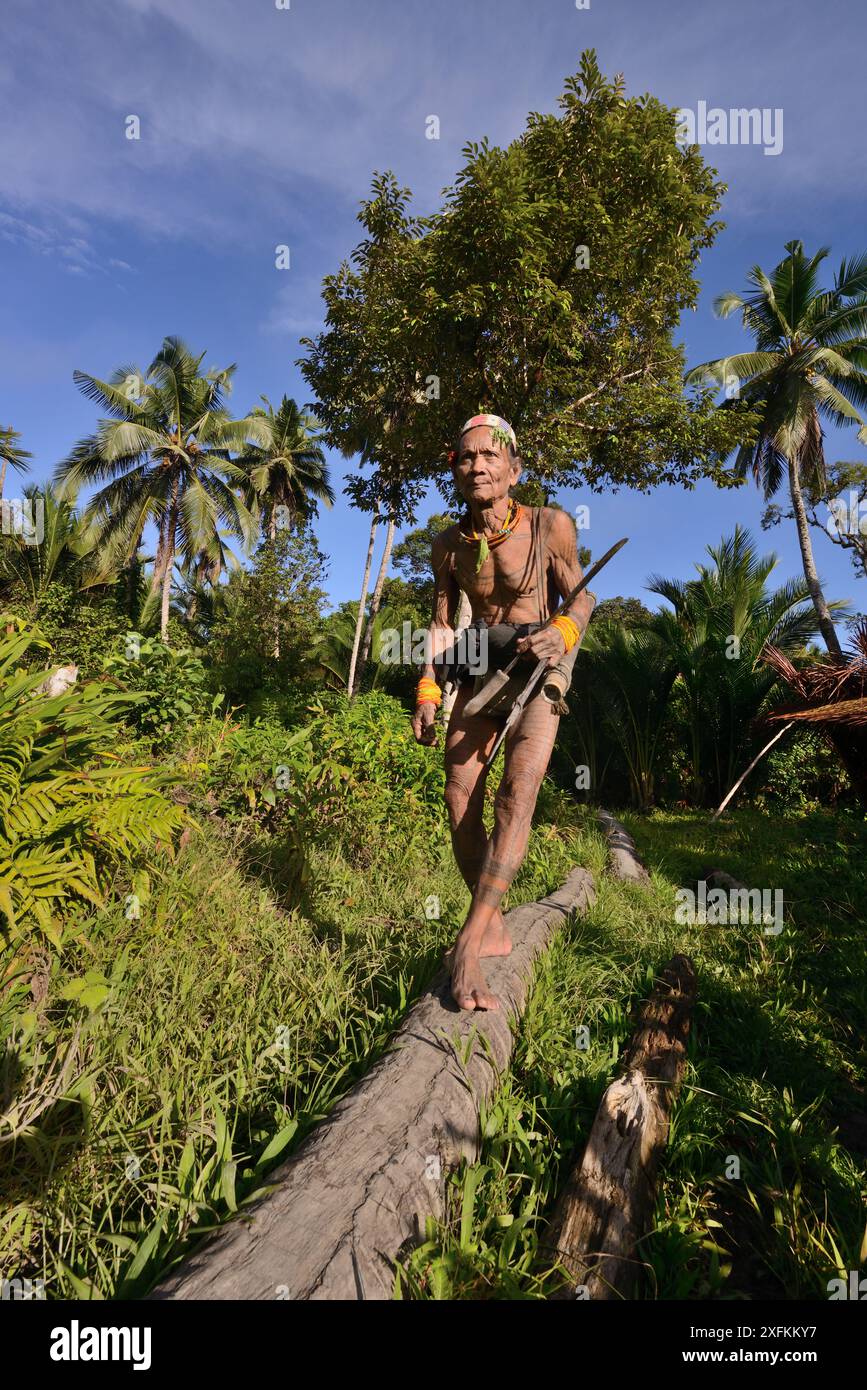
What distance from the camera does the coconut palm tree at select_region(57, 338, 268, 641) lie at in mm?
19234

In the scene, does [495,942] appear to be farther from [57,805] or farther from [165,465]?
[165,465]

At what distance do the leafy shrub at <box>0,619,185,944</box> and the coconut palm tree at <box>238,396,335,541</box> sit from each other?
20669 mm

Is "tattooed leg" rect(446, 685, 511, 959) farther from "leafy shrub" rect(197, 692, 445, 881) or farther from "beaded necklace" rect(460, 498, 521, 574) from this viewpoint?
"leafy shrub" rect(197, 692, 445, 881)

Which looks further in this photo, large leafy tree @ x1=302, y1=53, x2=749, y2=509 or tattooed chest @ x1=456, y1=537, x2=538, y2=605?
large leafy tree @ x1=302, y1=53, x2=749, y2=509

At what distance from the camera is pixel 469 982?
2.11m

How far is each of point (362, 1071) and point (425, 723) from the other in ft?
3.94

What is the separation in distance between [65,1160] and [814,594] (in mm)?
12308

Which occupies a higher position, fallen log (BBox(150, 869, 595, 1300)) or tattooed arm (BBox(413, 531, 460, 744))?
tattooed arm (BBox(413, 531, 460, 744))

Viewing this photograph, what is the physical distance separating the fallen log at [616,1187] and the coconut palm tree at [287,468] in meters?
22.3

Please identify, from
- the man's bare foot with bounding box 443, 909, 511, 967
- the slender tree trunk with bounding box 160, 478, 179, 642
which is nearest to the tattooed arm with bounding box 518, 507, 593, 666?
the man's bare foot with bounding box 443, 909, 511, 967

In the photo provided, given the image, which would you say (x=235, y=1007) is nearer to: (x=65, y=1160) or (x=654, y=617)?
(x=65, y=1160)

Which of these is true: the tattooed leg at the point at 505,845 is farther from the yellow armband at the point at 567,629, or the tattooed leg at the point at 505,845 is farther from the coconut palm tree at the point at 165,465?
the coconut palm tree at the point at 165,465

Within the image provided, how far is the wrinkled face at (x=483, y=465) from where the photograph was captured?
2518mm

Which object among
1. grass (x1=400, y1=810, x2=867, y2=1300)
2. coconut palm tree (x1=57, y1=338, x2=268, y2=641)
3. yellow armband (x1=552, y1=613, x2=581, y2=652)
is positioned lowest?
grass (x1=400, y1=810, x2=867, y2=1300)
